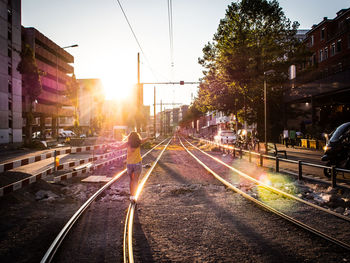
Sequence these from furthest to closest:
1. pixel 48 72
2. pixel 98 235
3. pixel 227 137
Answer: pixel 48 72 < pixel 227 137 < pixel 98 235

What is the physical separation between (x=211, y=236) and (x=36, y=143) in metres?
24.1

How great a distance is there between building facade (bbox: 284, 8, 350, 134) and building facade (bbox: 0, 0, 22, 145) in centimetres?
3665

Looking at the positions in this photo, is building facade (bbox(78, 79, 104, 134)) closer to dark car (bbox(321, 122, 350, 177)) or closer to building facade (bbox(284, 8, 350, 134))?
building facade (bbox(284, 8, 350, 134))

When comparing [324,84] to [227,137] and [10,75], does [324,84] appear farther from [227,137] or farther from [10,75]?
[10,75]

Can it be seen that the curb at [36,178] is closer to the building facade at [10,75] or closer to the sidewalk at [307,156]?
the sidewalk at [307,156]

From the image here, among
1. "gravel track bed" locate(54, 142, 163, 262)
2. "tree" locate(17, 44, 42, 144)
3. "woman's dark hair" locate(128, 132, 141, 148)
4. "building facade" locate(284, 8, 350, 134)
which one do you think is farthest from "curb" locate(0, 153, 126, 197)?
"building facade" locate(284, 8, 350, 134)

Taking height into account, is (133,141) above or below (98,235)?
above

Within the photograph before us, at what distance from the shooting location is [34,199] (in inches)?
230

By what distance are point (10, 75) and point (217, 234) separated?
4177cm

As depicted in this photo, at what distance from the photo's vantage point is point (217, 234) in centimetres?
388

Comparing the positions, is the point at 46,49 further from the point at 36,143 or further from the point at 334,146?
the point at 334,146

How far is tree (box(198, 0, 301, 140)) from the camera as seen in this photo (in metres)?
24.0

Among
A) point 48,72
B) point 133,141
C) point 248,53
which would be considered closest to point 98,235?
point 133,141

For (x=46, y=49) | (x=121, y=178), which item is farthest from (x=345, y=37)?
(x=46, y=49)
